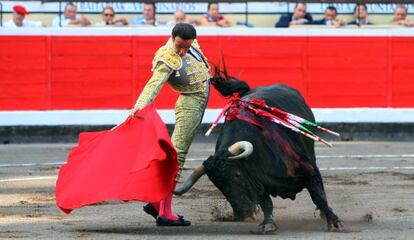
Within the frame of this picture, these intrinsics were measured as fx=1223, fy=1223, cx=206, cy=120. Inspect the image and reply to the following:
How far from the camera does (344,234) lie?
695 cm

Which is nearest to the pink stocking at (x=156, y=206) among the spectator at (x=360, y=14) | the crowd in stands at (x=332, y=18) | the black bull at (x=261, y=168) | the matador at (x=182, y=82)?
the matador at (x=182, y=82)

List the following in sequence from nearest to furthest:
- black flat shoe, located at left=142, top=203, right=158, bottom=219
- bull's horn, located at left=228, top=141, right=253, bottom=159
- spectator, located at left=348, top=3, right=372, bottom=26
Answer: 1. bull's horn, located at left=228, top=141, right=253, bottom=159
2. black flat shoe, located at left=142, top=203, right=158, bottom=219
3. spectator, located at left=348, top=3, right=372, bottom=26

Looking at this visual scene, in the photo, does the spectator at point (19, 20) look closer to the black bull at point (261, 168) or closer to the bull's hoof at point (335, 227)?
the black bull at point (261, 168)

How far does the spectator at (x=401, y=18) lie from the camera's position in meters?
15.2

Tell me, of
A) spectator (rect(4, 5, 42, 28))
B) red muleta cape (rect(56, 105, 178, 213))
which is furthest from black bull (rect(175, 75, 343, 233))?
spectator (rect(4, 5, 42, 28))

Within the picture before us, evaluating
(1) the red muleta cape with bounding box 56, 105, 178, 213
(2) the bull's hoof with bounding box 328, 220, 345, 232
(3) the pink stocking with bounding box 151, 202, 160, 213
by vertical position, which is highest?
(1) the red muleta cape with bounding box 56, 105, 178, 213

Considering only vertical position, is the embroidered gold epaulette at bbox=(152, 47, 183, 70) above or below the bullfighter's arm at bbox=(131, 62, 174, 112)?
above

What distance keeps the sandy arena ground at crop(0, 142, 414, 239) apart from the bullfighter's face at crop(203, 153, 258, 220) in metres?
0.20

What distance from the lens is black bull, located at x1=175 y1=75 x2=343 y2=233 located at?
22.4ft

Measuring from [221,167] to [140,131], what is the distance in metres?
0.74

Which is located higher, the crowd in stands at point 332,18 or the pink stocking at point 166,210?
the pink stocking at point 166,210

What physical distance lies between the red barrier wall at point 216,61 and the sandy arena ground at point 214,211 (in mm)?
2911

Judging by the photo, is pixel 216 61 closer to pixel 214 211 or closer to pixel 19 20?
pixel 19 20

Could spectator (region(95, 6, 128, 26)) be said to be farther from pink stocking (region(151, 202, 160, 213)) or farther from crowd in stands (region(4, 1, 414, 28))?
pink stocking (region(151, 202, 160, 213))
